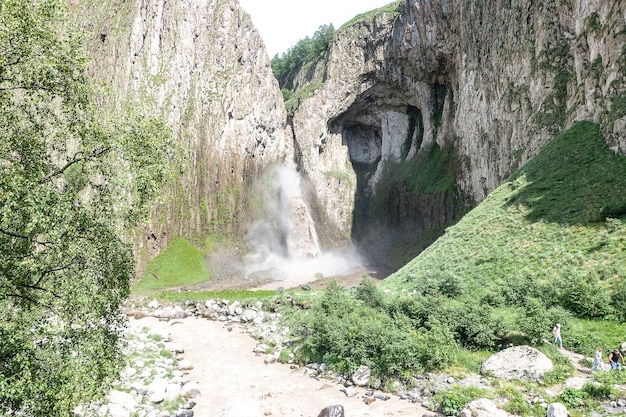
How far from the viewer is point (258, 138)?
69250 mm

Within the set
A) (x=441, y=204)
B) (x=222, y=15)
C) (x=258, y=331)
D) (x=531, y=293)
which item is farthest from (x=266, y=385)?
(x=222, y=15)

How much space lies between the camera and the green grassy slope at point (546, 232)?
2005cm

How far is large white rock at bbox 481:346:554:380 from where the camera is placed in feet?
43.9

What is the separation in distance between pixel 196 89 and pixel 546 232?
5533 centimetres

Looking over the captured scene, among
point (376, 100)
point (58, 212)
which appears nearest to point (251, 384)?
point (58, 212)

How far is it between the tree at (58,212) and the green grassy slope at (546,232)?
62.8 feet

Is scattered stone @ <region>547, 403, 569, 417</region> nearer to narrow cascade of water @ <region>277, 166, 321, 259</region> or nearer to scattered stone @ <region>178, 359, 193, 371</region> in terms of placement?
scattered stone @ <region>178, 359, 193, 371</region>

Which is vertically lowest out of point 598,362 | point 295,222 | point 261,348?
point 261,348

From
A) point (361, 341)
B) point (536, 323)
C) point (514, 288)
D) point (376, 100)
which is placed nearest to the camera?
point (536, 323)

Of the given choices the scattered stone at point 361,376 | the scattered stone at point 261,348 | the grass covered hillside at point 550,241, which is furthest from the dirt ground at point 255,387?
the grass covered hillside at point 550,241

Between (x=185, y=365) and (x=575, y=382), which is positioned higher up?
(x=575, y=382)

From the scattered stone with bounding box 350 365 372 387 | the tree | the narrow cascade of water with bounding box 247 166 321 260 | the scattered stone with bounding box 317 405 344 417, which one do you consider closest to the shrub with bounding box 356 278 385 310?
the scattered stone with bounding box 350 365 372 387

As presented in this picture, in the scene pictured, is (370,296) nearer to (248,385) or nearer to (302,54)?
(248,385)

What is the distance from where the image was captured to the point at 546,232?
80.3ft
